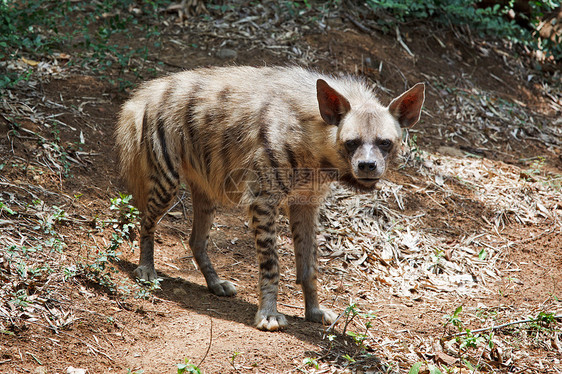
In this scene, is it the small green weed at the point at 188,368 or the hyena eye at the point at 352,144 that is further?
the hyena eye at the point at 352,144

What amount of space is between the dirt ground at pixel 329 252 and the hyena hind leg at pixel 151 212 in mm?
112

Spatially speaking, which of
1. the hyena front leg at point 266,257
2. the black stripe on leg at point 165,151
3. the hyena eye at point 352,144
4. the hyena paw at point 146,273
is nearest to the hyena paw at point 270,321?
the hyena front leg at point 266,257

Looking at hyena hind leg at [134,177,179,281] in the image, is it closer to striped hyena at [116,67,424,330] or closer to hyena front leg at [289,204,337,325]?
striped hyena at [116,67,424,330]

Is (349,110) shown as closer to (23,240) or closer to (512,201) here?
(23,240)

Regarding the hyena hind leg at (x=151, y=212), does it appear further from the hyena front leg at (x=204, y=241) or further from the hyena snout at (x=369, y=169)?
the hyena snout at (x=369, y=169)

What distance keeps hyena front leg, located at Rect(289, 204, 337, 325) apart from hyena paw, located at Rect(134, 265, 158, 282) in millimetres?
1188

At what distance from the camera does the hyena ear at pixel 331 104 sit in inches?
168

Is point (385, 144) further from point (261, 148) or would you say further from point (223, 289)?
point (223, 289)

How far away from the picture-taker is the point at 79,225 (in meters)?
5.12

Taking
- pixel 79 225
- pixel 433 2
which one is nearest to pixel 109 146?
pixel 79 225

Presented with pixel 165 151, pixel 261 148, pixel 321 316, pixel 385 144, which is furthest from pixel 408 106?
pixel 165 151

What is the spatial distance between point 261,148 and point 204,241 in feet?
3.83

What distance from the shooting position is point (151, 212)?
506 cm

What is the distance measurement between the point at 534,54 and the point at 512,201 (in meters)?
4.35
